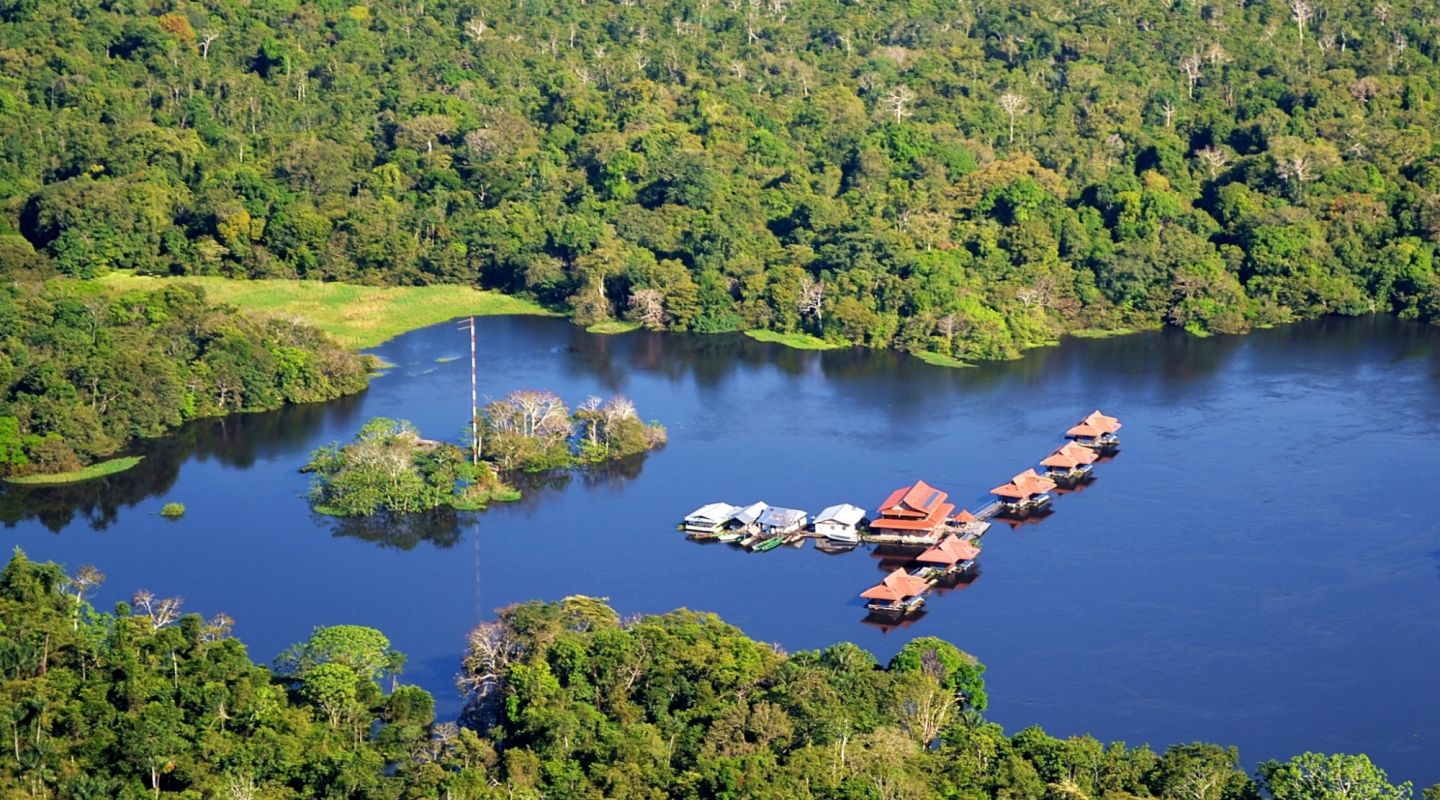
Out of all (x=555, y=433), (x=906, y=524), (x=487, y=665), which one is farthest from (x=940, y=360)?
(x=487, y=665)

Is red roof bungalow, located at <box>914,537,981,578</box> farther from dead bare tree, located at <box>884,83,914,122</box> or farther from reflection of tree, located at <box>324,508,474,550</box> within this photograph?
dead bare tree, located at <box>884,83,914,122</box>

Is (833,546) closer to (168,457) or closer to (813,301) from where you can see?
(168,457)

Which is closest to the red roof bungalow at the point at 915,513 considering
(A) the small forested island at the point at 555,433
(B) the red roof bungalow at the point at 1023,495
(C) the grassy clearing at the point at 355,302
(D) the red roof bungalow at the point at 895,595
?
(B) the red roof bungalow at the point at 1023,495

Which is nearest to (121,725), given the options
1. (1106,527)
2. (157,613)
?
(157,613)

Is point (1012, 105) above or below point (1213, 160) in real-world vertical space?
above

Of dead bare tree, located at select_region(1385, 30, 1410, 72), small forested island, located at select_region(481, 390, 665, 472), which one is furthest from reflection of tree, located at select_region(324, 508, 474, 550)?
dead bare tree, located at select_region(1385, 30, 1410, 72)

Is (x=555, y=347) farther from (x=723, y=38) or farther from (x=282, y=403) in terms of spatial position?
(x=723, y=38)
